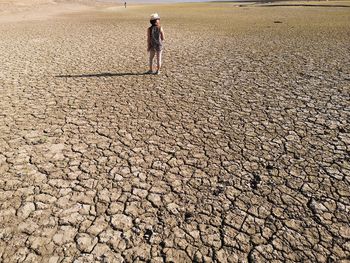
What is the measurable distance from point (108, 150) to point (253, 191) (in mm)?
2635

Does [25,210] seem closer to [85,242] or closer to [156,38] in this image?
[85,242]

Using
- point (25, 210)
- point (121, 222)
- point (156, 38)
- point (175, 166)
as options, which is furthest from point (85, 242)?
point (156, 38)

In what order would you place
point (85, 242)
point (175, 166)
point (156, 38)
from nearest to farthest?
point (85, 242), point (175, 166), point (156, 38)

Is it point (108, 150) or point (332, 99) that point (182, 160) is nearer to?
point (108, 150)

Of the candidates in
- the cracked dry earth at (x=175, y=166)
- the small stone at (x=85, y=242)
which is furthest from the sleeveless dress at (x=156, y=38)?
the small stone at (x=85, y=242)

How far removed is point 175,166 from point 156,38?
4.84 meters

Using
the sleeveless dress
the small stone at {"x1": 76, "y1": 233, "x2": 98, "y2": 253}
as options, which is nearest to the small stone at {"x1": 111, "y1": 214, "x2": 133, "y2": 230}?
the small stone at {"x1": 76, "y1": 233, "x2": 98, "y2": 253}

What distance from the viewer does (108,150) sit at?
4691mm

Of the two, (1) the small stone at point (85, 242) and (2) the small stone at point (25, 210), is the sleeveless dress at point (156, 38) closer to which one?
(2) the small stone at point (25, 210)

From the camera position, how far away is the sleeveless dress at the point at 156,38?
7516 mm

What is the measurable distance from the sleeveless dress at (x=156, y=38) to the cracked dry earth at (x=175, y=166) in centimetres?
100

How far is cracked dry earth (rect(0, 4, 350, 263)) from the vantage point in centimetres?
304

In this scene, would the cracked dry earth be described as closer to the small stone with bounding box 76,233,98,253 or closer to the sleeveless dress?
the small stone with bounding box 76,233,98,253

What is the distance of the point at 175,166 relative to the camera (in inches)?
170
